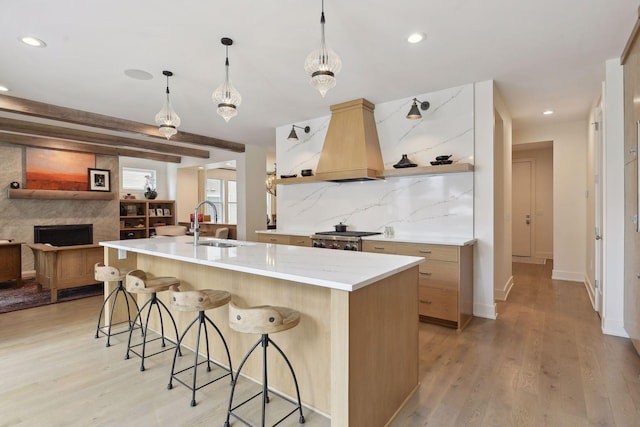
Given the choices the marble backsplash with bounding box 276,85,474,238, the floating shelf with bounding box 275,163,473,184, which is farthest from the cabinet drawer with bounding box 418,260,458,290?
the floating shelf with bounding box 275,163,473,184

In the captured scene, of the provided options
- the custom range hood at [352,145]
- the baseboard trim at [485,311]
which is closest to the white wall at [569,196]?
the baseboard trim at [485,311]

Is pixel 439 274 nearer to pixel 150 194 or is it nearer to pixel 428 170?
pixel 428 170

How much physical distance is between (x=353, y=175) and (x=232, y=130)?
9.49ft

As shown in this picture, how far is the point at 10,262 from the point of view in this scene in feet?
17.0

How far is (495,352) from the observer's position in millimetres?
→ 2793

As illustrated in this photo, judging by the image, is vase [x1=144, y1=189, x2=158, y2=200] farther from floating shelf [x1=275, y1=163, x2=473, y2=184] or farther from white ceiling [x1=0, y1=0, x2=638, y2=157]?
floating shelf [x1=275, y1=163, x2=473, y2=184]

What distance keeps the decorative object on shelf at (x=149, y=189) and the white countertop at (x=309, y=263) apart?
21.5 feet

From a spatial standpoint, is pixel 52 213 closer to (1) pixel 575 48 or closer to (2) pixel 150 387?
(2) pixel 150 387

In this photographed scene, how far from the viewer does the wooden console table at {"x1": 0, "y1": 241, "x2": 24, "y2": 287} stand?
16.8ft

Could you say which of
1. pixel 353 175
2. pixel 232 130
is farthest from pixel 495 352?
pixel 232 130

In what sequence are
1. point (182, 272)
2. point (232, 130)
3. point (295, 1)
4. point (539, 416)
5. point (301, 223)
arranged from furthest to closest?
point (232, 130)
point (301, 223)
point (182, 272)
point (295, 1)
point (539, 416)

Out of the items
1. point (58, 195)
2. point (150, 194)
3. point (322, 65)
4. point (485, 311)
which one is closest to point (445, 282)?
point (485, 311)

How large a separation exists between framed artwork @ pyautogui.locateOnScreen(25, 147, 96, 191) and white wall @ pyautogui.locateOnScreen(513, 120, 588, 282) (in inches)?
352

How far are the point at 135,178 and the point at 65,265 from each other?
15.8 feet
